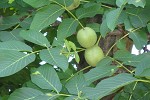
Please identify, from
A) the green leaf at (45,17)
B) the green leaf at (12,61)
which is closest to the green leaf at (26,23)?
the green leaf at (45,17)

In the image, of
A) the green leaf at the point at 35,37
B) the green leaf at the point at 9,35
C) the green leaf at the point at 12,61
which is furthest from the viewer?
the green leaf at the point at 9,35

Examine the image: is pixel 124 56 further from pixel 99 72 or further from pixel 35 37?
pixel 35 37

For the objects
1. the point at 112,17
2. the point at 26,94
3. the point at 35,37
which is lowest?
the point at 26,94

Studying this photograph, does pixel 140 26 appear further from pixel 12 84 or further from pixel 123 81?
pixel 12 84

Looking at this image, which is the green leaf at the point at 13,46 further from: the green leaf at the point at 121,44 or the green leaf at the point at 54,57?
the green leaf at the point at 121,44

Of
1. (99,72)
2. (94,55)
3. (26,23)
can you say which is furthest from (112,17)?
(26,23)

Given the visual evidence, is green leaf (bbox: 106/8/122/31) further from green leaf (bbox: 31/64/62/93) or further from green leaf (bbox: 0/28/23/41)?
green leaf (bbox: 0/28/23/41)
